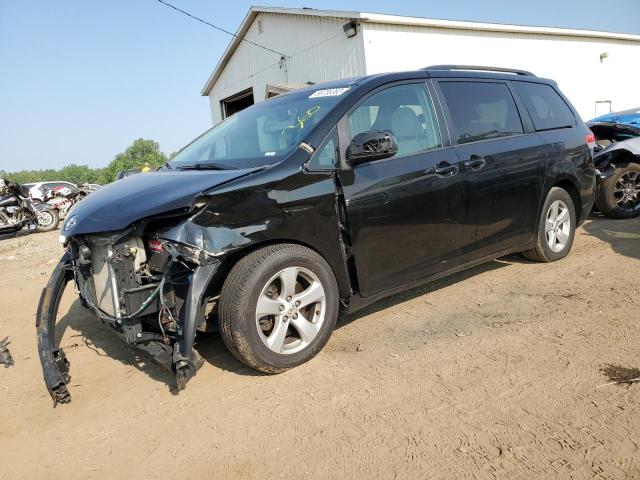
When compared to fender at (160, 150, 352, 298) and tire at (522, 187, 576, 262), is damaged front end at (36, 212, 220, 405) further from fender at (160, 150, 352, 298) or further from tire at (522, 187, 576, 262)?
tire at (522, 187, 576, 262)

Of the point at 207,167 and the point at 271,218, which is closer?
the point at 271,218

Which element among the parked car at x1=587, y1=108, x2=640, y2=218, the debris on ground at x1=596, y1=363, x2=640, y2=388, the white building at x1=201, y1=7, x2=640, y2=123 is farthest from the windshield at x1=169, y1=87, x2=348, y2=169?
the white building at x1=201, y1=7, x2=640, y2=123

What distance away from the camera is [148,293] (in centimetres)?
291

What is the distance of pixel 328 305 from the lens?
3170mm

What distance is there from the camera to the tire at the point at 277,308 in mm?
2809

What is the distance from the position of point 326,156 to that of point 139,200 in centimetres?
120

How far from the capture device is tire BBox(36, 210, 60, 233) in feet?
41.5

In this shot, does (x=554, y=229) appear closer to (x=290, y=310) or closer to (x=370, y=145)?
(x=370, y=145)

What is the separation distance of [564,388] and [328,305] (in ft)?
4.66

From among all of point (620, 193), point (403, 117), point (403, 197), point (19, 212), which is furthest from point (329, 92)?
point (19, 212)

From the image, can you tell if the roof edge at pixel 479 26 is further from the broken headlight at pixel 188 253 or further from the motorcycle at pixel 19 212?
the broken headlight at pixel 188 253

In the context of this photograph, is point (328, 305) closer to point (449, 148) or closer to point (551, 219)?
point (449, 148)

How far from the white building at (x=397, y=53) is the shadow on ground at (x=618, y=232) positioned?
7.68m

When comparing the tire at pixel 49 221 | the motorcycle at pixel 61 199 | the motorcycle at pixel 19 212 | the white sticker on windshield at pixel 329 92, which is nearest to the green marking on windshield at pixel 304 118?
the white sticker on windshield at pixel 329 92
